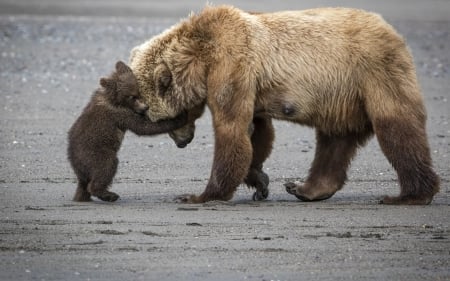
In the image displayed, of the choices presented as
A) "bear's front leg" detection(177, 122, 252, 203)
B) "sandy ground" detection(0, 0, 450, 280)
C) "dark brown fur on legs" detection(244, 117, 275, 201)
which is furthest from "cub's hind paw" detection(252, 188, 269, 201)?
"bear's front leg" detection(177, 122, 252, 203)

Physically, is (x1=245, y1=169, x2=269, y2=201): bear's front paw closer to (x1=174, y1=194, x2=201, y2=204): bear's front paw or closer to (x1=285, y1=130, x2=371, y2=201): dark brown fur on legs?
(x1=285, y1=130, x2=371, y2=201): dark brown fur on legs

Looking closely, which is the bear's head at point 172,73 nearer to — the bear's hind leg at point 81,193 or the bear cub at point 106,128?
the bear cub at point 106,128

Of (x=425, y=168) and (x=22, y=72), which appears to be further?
(x=22, y=72)

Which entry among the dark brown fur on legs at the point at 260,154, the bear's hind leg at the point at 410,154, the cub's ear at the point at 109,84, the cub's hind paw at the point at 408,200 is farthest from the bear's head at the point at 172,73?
the cub's hind paw at the point at 408,200

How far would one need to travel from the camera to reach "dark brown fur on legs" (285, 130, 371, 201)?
1150 cm

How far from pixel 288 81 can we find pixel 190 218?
5.45 feet

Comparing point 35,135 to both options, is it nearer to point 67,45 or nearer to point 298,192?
point 298,192

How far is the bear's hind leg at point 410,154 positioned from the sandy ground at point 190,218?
0.63 feet

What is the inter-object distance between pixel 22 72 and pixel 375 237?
12.2m

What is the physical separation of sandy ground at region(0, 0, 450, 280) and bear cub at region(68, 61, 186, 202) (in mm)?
251

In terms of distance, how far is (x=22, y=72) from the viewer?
2067 cm

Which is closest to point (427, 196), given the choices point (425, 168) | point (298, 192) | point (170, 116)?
point (425, 168)

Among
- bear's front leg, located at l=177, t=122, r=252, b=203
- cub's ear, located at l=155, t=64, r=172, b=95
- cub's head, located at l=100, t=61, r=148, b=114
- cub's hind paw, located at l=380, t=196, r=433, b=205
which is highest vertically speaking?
cub's ear, located at l=155, t=64, r=172, b=95

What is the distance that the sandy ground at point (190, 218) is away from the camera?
863 cm
